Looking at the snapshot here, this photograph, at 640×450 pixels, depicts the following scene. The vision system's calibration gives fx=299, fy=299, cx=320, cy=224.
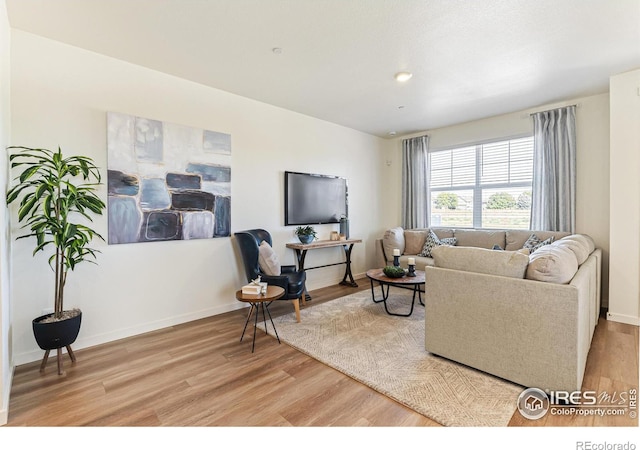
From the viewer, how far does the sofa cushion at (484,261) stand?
2.03m

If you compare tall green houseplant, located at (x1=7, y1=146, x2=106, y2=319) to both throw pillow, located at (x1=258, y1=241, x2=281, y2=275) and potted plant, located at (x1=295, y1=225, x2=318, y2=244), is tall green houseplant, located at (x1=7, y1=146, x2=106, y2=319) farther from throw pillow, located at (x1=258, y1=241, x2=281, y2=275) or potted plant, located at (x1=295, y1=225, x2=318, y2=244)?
potted plant, located at (x1=295, y1=225, x2=318, y2=244)

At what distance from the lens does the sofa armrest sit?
182 centimetres

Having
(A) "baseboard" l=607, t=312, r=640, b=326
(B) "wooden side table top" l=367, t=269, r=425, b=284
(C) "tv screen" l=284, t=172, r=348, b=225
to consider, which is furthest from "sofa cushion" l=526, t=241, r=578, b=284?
(C) "tv screen" l=284, t=172, r=348, b=225

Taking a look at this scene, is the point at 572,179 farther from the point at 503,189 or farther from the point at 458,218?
the point at 458,218

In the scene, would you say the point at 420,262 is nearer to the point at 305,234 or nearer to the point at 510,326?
the point at 305,234

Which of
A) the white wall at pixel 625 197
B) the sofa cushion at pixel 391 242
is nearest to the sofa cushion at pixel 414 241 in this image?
the sofa cushion at pixel 391 242

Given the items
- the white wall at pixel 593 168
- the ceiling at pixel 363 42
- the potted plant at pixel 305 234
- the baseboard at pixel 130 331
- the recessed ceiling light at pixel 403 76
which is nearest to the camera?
the ceiling at pixel 363 42

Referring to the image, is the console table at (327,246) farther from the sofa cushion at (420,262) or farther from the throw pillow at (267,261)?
the sofa cushion at (420,262)

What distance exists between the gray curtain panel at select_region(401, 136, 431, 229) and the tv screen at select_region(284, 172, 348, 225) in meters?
1.27

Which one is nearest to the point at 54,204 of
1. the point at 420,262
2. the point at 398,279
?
the point at 398,279

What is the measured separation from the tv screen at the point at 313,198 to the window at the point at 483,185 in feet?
5.78

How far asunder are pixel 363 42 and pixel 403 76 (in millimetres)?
793

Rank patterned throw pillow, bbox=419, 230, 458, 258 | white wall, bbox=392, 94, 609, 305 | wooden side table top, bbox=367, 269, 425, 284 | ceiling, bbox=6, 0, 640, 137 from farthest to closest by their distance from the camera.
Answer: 1. patterned throw pillow, bbox=419, 230, 458, 258
2. white wall, bbox=392, 94, 609, 305
3. wooden side table top, bbox=367, 269, 425, 284
4. ceiling, bbox=6, 0, 640, 137

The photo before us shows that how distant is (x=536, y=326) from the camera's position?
75.1 inches
